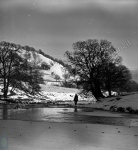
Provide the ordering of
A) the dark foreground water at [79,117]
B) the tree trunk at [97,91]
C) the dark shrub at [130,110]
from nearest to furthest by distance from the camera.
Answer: the dark foreground water at [79,117] < the dark shrub at [130,110] < the tree trunk at [97,91]

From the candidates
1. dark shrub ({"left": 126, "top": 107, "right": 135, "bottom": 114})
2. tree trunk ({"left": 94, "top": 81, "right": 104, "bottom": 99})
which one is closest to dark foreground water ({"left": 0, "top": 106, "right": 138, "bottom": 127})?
dark shrub ({"left": 126, "top": 107, "right": 135, "bottom": 114})

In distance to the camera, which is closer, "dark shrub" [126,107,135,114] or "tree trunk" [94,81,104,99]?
"dark shrub" [126,107,135,114]

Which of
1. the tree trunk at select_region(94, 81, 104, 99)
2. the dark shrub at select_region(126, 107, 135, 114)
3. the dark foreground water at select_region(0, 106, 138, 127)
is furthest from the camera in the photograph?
Result: the tree trunk at select_region(94, 81, 104, 99)

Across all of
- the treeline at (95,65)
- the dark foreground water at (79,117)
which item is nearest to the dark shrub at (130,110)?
the dark foreground water at (79,117)

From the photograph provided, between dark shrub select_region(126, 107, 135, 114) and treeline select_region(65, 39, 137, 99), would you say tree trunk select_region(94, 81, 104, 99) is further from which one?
dark shrub select_region(126, 107, 135, 114)

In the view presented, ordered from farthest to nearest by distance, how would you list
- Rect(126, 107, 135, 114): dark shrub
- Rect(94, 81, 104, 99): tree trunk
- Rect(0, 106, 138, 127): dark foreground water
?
Rect(94, 81, 104, 99): tree trunk, Rect(126, 107, 135, 114): dark shrub, Rect(0, 106, 138, 127): dark foreground water

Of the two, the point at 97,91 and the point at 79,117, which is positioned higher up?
the point at 97,91

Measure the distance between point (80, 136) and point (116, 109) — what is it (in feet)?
67.8

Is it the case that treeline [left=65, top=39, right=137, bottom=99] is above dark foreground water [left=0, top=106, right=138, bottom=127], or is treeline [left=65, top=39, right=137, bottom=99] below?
above

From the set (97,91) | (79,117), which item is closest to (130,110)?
(79,117)

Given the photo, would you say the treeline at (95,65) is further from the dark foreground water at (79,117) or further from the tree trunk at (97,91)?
the dark foreground water at (79,117)

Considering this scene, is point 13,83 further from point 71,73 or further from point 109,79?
point 109,79

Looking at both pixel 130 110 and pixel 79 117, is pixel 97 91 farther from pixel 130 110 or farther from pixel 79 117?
pixel 79 117

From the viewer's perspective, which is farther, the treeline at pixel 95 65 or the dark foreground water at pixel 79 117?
the treeline at pixel 95 65
